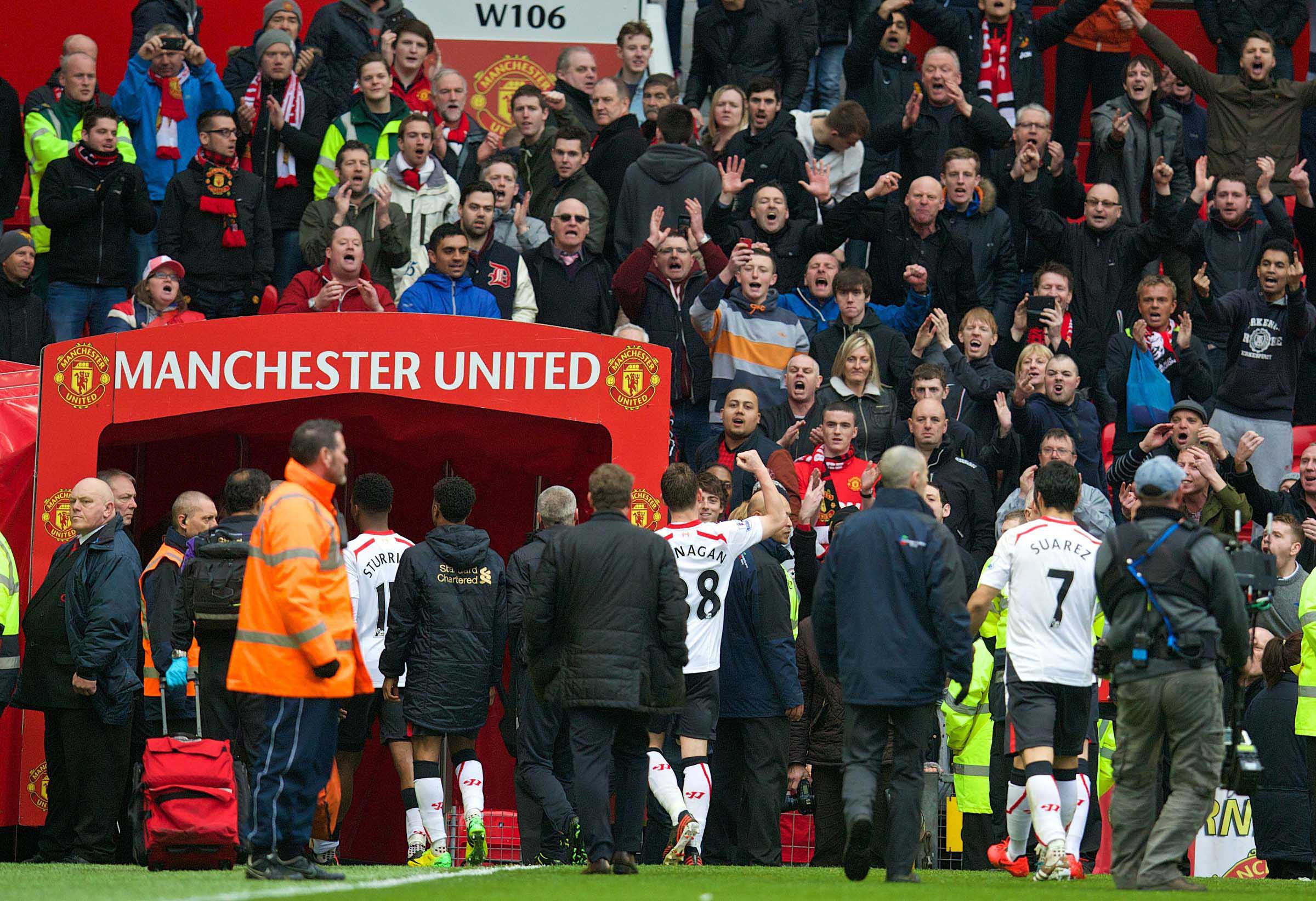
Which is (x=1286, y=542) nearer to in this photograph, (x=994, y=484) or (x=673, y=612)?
(x=994, y=484)

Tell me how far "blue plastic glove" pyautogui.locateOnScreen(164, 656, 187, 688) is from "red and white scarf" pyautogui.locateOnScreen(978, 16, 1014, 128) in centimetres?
934

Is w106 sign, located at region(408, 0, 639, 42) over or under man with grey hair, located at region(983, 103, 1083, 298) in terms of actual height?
over

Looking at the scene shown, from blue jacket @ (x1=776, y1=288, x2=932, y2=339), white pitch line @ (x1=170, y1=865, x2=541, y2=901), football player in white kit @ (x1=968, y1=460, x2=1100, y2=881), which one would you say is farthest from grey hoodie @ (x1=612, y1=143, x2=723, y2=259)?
white pitch line @ (x1=170, y1=865, x2=541, y2=901)

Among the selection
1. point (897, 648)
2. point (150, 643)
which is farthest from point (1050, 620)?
point (150, 643)

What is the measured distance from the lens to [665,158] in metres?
14.0

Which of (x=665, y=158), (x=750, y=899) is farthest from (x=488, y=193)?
(x=750, y=899)

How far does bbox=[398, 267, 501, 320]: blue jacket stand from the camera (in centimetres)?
1253

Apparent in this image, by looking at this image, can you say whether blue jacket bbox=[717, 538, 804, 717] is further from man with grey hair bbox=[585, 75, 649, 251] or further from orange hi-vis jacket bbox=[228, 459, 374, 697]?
man with grey hair bbox=[585, 75, 649, 251]

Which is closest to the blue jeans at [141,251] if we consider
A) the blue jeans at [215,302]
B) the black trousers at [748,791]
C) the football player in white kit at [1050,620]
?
the blue jeans at [215,302]

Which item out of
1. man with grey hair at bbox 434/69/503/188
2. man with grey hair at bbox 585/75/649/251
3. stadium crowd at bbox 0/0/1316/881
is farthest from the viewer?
man with grey hair at bbox 585/75/649/251

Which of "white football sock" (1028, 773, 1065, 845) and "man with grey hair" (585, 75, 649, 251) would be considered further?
"man with grey hair" (585, 75, 649, 251)

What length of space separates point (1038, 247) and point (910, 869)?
767 centimetres

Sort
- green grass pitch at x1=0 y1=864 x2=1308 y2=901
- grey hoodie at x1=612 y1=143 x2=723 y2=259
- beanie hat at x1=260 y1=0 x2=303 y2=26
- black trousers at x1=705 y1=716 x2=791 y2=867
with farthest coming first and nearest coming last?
1. beanie hat at x1=260 y1=0 x2=303 y2=26
2. grey hoodie at x1=612 y1=143 x2=723 y2=259
3. black trousers at x1=705 y1=716 x2=791 y2=867
4. green grass pitch at x1=0 y1=864 x2=1308 y2=901

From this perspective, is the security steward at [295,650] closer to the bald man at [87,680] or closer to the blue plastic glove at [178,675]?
the blue plastic glove at [178,675]
